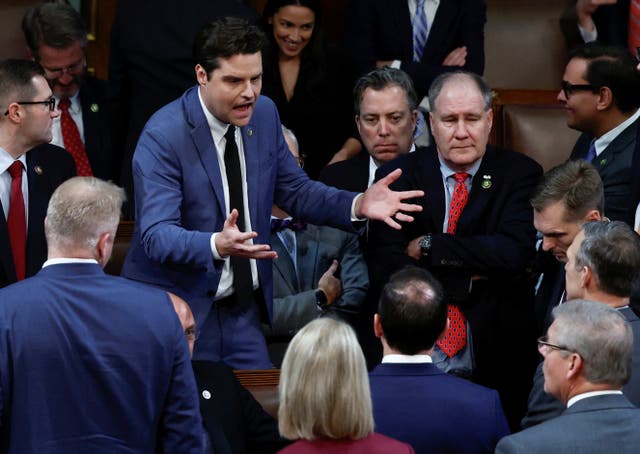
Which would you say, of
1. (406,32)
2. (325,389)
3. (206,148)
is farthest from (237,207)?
(406,32)

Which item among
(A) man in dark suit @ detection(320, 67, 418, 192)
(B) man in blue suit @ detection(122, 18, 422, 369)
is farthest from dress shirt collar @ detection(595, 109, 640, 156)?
(B) man in blue suit @ detection(122, 18, 422, 369)

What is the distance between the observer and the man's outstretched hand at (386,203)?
344 centimetres

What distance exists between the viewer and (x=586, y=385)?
8.45 ft

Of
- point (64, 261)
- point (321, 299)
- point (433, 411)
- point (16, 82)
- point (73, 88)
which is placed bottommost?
point (321, 299)

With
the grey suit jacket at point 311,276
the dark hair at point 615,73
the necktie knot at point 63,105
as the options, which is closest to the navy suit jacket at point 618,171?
the dark hair at point 615,73

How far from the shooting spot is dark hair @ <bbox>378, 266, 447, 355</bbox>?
9.36ft

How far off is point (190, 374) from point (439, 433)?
22.8 inches

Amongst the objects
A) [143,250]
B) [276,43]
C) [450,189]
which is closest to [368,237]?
[450,189]

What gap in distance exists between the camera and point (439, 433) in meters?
2.74

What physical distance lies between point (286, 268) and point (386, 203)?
0.76 meters

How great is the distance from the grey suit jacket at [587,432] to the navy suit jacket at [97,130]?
8.60 ft

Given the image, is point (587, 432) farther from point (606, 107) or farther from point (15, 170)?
point (15, 170)

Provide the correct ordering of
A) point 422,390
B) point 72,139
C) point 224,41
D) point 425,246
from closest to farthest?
1. point 422,390
2. point 224,41
3. point 425,246
4. point 72,139

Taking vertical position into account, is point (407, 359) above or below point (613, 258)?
below
